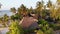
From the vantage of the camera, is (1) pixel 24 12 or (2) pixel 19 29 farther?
(1) pixel 24 12

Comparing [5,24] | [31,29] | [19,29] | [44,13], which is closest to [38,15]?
[44,13]

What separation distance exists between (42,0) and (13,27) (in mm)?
17773

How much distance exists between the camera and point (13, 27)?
1981 cm

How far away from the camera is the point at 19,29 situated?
2028 cm

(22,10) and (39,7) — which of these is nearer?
(22,10)

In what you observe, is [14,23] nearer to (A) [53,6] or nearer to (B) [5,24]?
(B) [5,24]

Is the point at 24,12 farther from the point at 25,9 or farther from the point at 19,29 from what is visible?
the point at 19,29

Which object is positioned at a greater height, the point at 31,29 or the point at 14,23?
the point at 14,23

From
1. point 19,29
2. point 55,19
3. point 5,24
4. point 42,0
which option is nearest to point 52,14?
point 55,19

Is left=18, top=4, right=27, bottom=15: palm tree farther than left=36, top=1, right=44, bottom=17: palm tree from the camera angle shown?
No

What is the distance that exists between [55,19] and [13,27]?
52.6 feet

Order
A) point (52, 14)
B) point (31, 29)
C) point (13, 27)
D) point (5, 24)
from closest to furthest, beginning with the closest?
point (13, 27), point (31, 29), point (5, 24), point (52, 14)

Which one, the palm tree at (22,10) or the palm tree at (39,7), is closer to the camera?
the palm tree at (22,10)

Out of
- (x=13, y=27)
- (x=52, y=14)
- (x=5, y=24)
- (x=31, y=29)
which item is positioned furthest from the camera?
(x=52, y=14)
